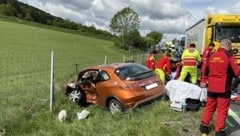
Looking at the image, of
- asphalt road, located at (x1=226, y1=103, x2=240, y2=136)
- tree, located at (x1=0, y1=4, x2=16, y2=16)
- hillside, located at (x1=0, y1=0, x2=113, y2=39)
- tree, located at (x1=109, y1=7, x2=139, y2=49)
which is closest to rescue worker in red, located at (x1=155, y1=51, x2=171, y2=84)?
asphalt road, located at (x1=226, y1=103, x2=240, y2=136)

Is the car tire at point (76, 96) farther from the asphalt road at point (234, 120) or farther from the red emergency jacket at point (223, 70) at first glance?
the red emergency jacket at point (223, 70)

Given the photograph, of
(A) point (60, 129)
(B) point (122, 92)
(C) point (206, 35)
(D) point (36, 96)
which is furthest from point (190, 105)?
(C) point (206, 35)

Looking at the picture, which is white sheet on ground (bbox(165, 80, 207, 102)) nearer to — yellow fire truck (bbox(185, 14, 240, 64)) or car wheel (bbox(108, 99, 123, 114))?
car wheel (bbox(108, 99, 123, 114))

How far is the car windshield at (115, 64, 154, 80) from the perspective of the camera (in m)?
11.2

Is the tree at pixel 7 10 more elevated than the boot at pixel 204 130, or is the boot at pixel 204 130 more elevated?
the tree at pixel 7 10

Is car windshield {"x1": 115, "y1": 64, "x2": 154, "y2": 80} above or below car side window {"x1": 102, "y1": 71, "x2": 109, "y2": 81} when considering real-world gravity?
above

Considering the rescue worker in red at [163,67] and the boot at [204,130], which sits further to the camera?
the rescue worker in red at [163,67]

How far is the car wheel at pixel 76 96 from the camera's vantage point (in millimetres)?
12266

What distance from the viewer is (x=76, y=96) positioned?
1239 cm

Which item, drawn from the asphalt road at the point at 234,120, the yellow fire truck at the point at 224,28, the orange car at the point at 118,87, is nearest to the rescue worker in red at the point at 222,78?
the asphalt road at the point at 234,120

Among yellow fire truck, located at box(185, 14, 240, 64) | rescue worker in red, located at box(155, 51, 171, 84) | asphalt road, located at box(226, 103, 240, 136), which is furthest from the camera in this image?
yellow fire truck, located at box(185, 14, 240, 64)

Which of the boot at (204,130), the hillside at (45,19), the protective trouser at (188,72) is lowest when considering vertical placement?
the boot at (204,130)

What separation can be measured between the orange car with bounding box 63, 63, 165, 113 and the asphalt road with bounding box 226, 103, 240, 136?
1950mm

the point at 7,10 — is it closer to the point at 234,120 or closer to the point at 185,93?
the point at 185,93
